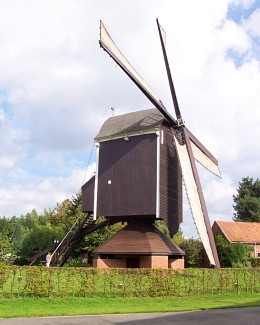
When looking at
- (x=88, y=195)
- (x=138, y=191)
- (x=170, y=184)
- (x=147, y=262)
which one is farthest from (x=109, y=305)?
(x=88, y=195)

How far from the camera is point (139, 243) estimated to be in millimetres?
23750

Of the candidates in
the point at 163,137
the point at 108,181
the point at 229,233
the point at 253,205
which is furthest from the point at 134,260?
the point at 253,205

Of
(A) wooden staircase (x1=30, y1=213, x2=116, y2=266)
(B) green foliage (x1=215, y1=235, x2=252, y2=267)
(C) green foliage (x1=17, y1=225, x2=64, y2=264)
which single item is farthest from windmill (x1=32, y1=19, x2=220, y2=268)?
(C) green foliage (x1=17, y1=225, x2=64, y2=264)

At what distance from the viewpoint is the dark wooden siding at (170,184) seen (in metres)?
24.4

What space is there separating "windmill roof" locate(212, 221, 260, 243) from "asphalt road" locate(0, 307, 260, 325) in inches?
1030

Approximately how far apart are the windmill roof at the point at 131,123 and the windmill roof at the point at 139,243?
574cm

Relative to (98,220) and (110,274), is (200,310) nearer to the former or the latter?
(110,274)

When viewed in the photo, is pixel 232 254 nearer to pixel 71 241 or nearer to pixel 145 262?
pixel 145 262

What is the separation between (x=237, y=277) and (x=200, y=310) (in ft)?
17.7

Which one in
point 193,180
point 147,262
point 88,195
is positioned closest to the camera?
point 147,262

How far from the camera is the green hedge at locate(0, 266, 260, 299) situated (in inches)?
554

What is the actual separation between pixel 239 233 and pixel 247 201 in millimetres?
17595

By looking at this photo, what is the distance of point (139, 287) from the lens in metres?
15.5

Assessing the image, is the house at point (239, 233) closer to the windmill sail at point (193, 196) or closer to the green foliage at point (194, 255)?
the green foliage at point (194, 255)
